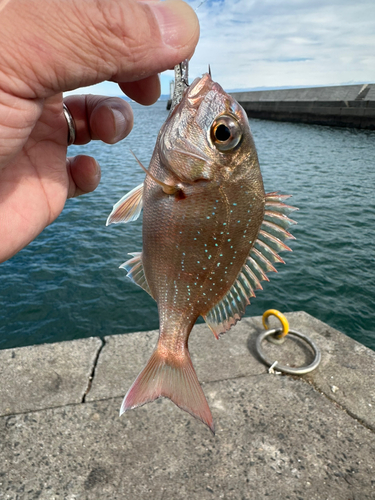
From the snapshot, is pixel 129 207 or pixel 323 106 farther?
pixel 323 106

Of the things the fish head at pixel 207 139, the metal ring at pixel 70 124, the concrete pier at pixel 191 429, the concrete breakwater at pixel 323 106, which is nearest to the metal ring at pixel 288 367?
the concrete pier at pixel 191 429

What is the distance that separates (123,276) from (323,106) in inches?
1570

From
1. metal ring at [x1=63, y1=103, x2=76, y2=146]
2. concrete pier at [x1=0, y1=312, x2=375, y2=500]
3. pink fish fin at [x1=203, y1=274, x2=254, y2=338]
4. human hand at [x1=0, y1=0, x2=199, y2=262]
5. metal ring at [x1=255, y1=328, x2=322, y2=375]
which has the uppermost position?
human hand at [x1=0, y1=0, x2=199, y2=262]

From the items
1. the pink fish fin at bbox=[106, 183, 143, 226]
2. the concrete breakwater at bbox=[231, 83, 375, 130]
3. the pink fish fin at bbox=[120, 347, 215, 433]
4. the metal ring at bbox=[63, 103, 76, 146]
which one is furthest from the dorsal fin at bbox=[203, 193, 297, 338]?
the concrete breakwater at bbox=[231, 83, 375, 130]

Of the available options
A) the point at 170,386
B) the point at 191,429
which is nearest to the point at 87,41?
the point at 170,386

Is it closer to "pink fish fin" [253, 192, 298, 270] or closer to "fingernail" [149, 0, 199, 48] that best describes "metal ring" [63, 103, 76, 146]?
"fingernail" [149, 0, 199, 48]

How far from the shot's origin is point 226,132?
185cm

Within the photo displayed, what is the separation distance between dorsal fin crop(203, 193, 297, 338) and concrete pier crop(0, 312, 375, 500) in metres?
2.10

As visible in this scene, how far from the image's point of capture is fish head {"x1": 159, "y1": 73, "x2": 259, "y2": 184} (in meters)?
1.85

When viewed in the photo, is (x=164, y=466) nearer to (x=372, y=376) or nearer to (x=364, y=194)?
(x=372, y=376)

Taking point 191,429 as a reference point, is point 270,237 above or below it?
above

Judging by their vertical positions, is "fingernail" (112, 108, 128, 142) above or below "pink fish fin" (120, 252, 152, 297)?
above

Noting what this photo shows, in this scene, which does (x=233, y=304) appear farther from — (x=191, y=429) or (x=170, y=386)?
(x=191, y=429)

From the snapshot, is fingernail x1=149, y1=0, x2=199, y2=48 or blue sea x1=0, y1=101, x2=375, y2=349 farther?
blue sea x1=0, y1=101, x2=375, y2=349
